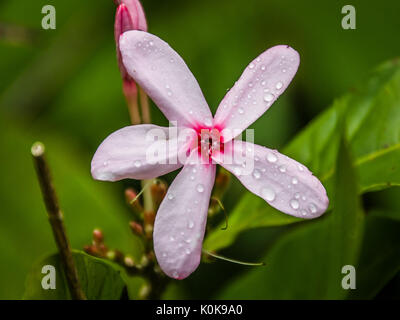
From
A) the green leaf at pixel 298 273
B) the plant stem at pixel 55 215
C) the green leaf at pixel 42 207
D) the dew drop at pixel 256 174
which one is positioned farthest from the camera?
the green leaf at pixel 42 207

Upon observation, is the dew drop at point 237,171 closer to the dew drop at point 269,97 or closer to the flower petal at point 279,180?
the flower petal at point 279,180

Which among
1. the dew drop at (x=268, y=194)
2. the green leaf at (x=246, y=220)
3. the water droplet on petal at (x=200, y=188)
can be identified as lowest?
the green leaf at (x=246, y=220)

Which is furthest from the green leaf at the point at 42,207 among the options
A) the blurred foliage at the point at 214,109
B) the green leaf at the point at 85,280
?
the green leaf at the point at 85,280

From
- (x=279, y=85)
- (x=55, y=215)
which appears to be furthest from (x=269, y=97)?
(x=55, y=215)

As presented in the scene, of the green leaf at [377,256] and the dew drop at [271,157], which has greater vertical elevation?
the dew drop at [271,157]

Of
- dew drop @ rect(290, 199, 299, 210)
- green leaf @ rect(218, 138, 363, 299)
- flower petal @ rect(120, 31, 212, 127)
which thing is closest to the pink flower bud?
flower petal @ rect(120, 31, 212, 127)

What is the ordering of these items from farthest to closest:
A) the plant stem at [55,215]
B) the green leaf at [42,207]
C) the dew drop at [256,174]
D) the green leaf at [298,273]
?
the green leaf at [42,207]
the green leaf at [298,273]
the dew drop at [256,174]
the plant stem at [55,215]
